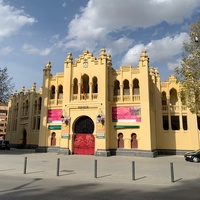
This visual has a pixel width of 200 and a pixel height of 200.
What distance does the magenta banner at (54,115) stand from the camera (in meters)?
29.8

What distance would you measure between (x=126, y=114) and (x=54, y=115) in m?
10.7

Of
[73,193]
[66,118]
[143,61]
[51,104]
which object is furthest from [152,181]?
[51,104]

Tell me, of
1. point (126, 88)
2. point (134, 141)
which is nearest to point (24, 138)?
point (126, 88)

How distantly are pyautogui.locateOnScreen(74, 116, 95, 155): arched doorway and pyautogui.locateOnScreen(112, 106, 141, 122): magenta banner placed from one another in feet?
11.2

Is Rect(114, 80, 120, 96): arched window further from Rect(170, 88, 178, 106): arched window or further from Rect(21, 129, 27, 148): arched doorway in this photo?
Rect(21, 129, 27, 148): arched doorway

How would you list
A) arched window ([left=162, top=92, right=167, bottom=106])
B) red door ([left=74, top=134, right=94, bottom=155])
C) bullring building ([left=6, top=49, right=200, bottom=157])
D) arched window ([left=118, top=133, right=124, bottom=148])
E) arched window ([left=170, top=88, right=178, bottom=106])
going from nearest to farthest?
1. bullring building ([left=6, top=49, right=200, bottom=157])
2. red door ([left=74, top=134, right=94, bottom=155])
3. arched window ([left=118, top=133, right=124, bottom=148])
4. arched window ([left=170, top=88, right=178, bottom=106])
5. arched window ([left=162, top=92, right=167, bottom=106])

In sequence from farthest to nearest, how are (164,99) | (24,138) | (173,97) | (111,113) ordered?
(24,138) < (164,99) < (173,97) < (111,113)

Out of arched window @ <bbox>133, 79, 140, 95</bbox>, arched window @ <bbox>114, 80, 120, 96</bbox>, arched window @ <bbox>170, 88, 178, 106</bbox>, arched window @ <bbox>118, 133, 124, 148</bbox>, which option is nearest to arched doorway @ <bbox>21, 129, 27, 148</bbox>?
arched window @ <bbox>118, 133, 124, 148</bbox>

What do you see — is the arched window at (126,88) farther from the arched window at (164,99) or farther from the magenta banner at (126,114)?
the arched window at (164,99)

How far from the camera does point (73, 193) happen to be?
26.4 ft

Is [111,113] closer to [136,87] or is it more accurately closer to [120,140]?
[120,140]

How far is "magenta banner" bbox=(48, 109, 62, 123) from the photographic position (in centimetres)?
2978

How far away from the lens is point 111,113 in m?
27.9

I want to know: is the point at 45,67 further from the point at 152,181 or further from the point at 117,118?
the point at 152,181
